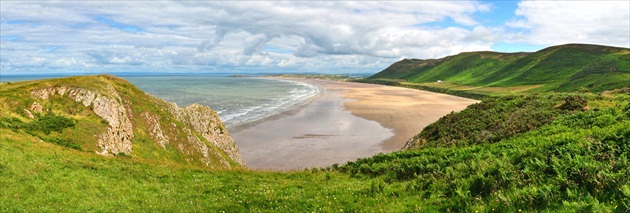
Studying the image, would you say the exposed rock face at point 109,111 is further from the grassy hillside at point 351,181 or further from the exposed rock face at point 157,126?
the grassy hillside at point 351,181

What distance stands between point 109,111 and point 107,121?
168 cm

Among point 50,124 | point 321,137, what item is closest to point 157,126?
point 50,124

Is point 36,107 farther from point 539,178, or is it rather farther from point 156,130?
point 539,178

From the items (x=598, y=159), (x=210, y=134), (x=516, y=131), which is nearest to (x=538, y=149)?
(x=598, y=159)

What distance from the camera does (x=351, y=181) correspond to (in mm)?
17750

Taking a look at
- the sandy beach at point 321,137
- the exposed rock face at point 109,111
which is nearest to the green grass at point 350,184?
the exposed rock face at point 109,111

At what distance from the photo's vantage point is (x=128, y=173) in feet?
60.6

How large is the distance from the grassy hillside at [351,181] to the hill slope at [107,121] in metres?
0.54

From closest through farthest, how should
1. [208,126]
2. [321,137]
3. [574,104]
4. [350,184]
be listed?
[350,184] → [574,104] → [208,126] → [321,137]

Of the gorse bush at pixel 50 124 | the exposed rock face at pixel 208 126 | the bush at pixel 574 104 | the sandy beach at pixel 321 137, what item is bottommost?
the sandy beach at pixel 321 137

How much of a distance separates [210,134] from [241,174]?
78.1 feet

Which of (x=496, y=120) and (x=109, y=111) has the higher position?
(x=109, y=111)

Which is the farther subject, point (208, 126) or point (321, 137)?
point (321, 137)

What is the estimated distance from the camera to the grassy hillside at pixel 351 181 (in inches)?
390
